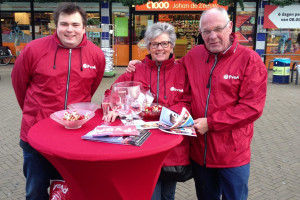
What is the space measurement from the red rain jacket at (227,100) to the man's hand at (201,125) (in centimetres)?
3

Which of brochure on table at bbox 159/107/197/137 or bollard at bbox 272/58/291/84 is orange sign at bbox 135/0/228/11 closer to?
bollard at bbox 272/58/291/84

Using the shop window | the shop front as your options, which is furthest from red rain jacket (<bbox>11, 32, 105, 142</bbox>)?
the shop window

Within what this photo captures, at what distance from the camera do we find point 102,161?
1797 millimetres

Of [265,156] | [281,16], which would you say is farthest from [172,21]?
[265,156]

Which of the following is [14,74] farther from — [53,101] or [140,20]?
[140,20]

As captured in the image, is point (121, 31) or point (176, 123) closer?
point (176, 123)

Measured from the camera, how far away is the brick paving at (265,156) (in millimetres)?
4020

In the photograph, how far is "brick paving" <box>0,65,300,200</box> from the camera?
4020mm

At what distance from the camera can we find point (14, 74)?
2898 millimetres

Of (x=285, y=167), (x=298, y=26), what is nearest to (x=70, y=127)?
(x=285, y=167)

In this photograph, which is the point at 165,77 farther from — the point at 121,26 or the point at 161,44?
the point at 121,26

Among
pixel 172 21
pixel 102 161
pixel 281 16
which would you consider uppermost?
pixel 281 16

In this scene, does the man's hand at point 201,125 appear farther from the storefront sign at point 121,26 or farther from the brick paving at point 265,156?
the storefront sign at point 121,26

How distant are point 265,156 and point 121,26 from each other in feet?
35.3
